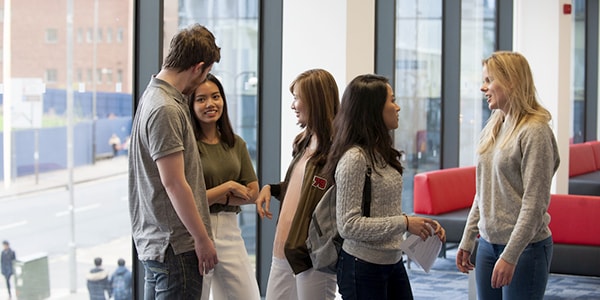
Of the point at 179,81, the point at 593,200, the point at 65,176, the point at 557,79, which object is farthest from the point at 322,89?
the point at 557,79

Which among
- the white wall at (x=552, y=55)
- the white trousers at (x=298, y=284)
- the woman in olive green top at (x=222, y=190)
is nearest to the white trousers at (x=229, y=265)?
the woman in olive green top at (x=222, y=190)

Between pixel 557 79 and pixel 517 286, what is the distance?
262 inches

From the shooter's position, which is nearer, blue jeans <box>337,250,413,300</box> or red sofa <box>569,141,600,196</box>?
blue jeans <box>337,250,413,300</box>

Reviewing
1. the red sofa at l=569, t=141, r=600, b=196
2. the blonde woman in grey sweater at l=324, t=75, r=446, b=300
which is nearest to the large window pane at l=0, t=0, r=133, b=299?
the blonde woman in grey sweater at l=324, t=75, r=446, b=300

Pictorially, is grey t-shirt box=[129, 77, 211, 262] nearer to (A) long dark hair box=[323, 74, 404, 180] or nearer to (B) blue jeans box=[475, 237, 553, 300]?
(A) long dark hair box=[323, 74, 404, 180]

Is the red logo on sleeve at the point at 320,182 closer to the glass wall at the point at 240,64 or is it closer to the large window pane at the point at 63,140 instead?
the large window pane at the point at 63,140

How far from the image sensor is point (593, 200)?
5801 mm

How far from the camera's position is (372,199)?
2.76 metres

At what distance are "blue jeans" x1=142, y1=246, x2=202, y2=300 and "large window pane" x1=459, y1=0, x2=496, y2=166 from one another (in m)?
6.59

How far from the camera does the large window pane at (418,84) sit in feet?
26.1

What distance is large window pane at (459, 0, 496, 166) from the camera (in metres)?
9.00

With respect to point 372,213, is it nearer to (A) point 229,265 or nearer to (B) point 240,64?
(A) point 229,265

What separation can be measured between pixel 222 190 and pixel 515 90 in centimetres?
118

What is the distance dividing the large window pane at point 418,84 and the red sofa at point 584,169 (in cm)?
258
